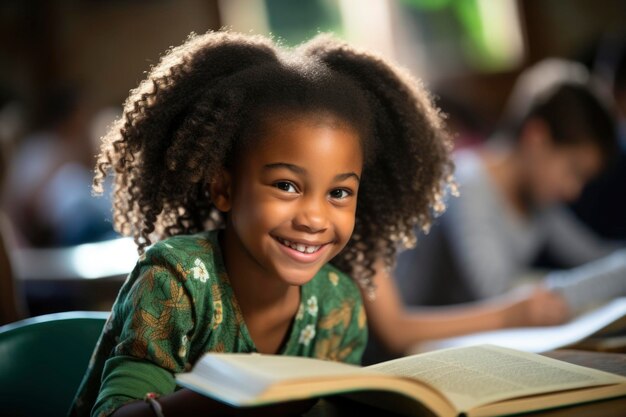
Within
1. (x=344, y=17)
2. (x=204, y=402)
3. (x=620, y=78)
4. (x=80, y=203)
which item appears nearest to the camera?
(x=204, y=402)

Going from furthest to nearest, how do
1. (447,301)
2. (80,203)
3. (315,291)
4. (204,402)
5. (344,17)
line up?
1. (344,17)
2. (80,203)
3. (447,301)
4. (315,291)
5. (204,402)

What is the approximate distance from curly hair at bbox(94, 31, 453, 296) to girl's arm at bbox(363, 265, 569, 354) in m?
0.61

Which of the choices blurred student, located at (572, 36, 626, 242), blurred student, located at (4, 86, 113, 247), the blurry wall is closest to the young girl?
blurred student, located at (572, 36, 626, 242)

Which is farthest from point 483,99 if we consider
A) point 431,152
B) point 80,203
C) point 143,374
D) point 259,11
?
point 143,374

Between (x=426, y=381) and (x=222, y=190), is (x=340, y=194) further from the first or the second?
(x=426, y=381)

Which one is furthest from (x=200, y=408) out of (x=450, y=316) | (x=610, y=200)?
(x=610, y=200)

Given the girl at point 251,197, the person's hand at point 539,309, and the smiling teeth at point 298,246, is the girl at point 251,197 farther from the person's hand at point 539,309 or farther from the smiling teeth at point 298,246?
the person's hand at point 539,309

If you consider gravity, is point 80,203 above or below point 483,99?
below

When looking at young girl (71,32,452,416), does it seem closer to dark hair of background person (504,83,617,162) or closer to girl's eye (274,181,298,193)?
girl's eye (274,181,298,193)

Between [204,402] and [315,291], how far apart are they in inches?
13.8

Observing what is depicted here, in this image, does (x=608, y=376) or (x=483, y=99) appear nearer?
(x=608, y=376)

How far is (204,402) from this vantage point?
2.94 ft

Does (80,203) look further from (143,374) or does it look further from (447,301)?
(143,374)

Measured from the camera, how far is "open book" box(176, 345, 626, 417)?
76cm
